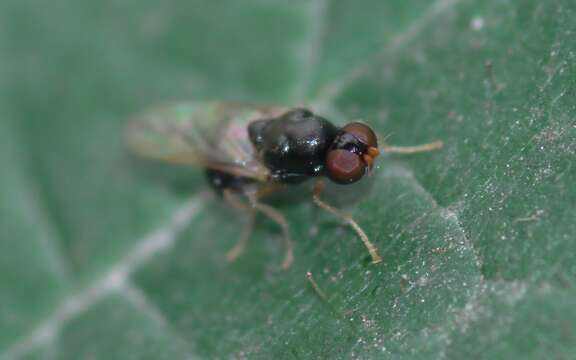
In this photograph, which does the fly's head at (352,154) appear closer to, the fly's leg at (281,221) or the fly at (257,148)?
the fly at (257,148)

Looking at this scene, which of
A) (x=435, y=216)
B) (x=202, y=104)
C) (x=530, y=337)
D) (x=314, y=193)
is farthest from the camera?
(x=202, y=104)

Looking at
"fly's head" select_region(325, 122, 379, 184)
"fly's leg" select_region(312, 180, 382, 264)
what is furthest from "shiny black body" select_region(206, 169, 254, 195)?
"fly's head" select_region(325, 122, 379, 184)

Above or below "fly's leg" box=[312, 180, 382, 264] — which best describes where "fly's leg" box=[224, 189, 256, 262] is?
above

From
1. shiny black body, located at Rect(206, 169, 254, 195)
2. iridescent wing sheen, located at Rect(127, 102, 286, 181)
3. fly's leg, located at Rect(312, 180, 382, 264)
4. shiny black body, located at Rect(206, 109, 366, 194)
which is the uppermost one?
iridescent wing sheen, located at Rect(127, 102, 286, 181)

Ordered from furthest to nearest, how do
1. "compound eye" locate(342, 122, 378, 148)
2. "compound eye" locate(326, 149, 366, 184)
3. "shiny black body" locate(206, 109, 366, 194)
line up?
"shiny black body" locate(206, 109, 366, 194), "compound eye" locate(342, 122, 378, 148), "compound eye" locate(326, 149, 366, 184)

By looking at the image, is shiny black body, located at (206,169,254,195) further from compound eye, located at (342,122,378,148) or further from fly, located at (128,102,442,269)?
compound eye, located at (342,122,378,148)

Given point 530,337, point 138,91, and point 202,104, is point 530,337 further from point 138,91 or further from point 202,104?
point 138,91

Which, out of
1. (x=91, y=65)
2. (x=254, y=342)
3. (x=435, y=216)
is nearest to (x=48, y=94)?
(x=91, y=65)
